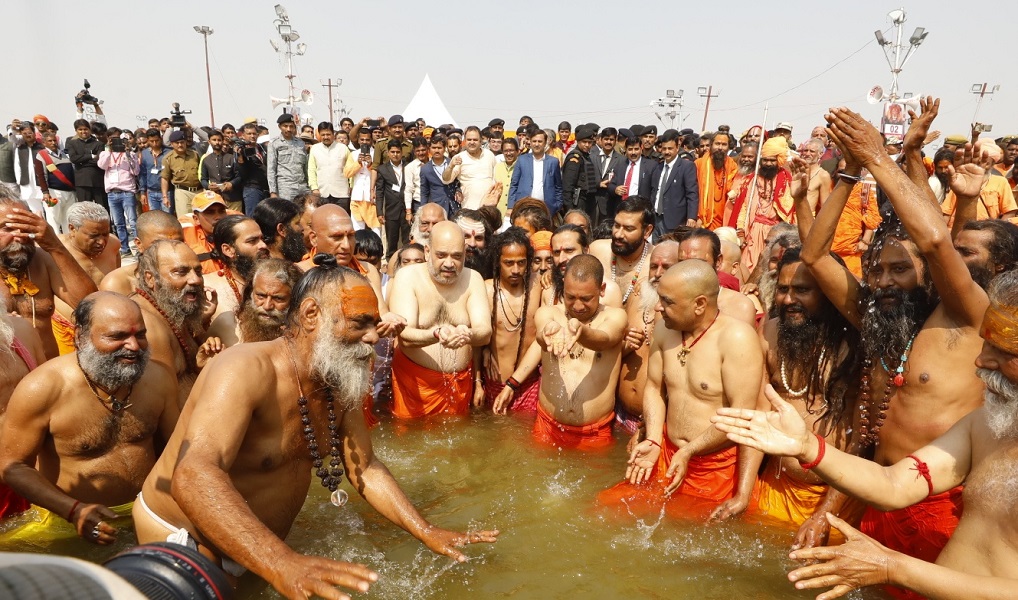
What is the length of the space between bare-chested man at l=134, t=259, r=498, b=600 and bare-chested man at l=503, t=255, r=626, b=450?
180 cm

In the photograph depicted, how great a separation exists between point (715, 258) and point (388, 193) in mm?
8029

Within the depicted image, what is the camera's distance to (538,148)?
10453mm

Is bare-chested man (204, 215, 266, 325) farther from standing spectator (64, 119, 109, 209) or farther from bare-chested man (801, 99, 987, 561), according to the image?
standing spectator (64, 119, 109, 209)

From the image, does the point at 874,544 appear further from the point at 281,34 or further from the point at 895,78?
the point at 281,34

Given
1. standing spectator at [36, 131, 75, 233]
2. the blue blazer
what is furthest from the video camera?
the blue blazer

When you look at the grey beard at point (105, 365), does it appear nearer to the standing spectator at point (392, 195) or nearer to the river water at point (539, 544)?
the river water at point (539, 544)

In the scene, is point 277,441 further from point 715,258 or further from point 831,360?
point 715,258

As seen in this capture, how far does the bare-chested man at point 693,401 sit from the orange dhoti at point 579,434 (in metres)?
0.71

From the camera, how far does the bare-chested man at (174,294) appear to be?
14.2ft

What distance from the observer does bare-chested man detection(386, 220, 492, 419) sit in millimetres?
5695

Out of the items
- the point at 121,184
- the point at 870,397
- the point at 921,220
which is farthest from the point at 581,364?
the point at 121,184

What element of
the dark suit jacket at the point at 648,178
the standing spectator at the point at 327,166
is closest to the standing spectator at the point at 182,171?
the standing spectator at the point at 327,166

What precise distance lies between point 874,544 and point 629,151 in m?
8.84

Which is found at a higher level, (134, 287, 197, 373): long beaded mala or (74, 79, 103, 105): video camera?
(74, 79, 103, 105): video camera
